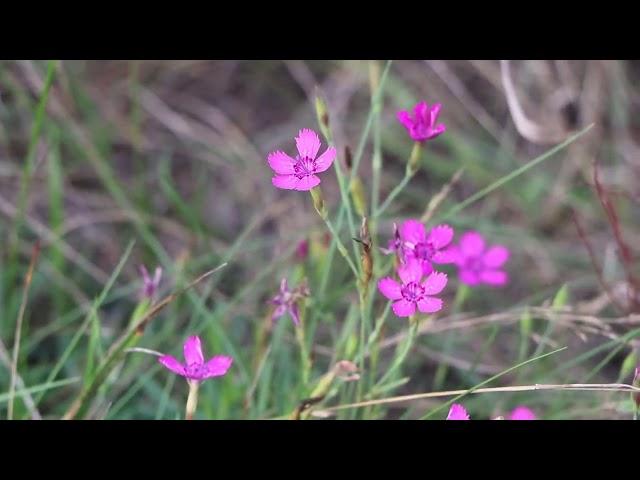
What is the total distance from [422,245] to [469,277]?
0.93 ft

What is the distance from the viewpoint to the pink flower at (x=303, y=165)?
0.79m

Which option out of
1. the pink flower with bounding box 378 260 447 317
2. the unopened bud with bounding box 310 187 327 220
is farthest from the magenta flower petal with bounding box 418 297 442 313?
the unopened bud with bounding box 310 187 327 220

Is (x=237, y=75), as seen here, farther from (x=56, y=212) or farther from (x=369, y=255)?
(x=369, y=255)

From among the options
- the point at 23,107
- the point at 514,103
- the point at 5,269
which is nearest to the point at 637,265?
the point at 514,103

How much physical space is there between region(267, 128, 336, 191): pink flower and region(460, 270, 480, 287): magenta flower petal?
1.33 feet

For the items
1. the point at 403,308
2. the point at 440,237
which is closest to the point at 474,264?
the point at 440,237

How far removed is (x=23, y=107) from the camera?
6.07ft

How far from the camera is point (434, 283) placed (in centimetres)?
84

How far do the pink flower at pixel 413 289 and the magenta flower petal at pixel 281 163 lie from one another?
139mm

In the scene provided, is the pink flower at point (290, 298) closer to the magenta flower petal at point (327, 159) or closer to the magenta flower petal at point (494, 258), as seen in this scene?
the magenta flower petal at point (327, 159)

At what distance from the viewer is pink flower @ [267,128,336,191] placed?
788 mm

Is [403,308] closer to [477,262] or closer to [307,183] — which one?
[307,183]

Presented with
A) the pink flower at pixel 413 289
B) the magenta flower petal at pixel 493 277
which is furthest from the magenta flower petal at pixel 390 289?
the magenta flower petal at pixel 493 277

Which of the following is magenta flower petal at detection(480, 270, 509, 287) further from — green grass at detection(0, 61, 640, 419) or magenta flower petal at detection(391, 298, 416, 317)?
magenta flower petal at detection(391, 298, 416, 317)
